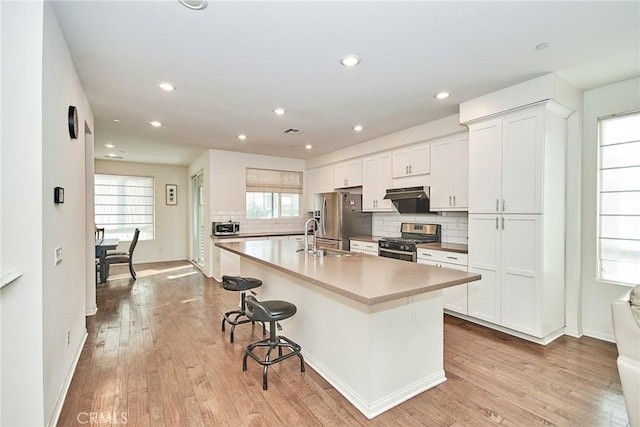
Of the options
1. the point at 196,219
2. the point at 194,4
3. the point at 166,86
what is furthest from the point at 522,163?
the point at 196,219

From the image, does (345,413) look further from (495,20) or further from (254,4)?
(495,20)

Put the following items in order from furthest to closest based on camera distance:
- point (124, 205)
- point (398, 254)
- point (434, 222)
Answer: point (124, 205), point (434, 222), point (398, 254)

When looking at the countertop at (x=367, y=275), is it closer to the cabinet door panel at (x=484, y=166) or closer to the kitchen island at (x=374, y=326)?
the kitchen island at (x=374, y=326)

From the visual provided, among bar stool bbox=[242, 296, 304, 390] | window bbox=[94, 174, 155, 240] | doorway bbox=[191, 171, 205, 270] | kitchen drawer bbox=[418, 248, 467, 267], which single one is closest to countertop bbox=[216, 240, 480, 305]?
bar stool bbox=[242, 296, 304, 390]

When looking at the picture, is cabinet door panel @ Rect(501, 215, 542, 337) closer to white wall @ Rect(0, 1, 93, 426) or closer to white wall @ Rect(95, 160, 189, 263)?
white wall @ Rect(0, 1, 93, 426)

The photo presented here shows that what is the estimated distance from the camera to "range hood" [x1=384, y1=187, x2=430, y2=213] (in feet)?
14.2

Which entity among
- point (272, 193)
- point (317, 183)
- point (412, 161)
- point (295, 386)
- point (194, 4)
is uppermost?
point (194, 4)

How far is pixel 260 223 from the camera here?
650cm

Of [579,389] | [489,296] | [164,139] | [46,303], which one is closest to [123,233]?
[164,139]

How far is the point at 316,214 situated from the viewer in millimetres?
6504

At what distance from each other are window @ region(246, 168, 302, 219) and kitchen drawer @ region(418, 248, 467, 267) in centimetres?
359

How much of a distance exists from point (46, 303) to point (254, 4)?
7.07 feet
